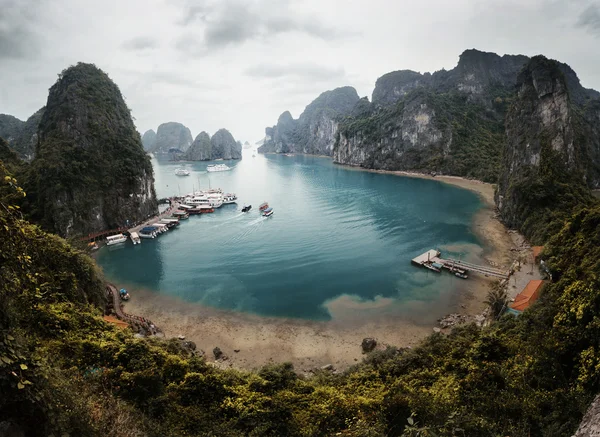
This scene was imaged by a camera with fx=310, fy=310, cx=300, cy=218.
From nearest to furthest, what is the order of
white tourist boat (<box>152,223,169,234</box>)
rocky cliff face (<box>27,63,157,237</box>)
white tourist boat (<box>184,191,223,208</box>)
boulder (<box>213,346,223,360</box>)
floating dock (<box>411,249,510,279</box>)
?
boulder (<box>213,346,223,360</box>) → floating dock (<box>411,249,510,279</box>) → rocky cliff face (<box>27,63,157,237</box>) → white tourist boat (<box>152,223,169,234</box>) → white tourist boat (<box>184,191,223,208</box>)

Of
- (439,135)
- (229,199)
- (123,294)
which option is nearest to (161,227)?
(229,199)

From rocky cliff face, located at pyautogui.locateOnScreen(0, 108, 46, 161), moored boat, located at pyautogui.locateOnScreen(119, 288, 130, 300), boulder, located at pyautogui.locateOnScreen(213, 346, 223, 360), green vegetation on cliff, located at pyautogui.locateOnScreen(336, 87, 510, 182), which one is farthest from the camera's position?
green vegetation on cliff, located at pyautogui.locateOnScreen(336, 87, 510, 182)

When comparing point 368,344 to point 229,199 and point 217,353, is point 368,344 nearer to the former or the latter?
point 217,353

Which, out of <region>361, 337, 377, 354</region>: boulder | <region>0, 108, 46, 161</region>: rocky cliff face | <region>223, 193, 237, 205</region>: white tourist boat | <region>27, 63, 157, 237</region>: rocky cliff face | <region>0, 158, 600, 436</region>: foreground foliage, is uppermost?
<region>0, 108, 46, 161</region>: rocky cliff face

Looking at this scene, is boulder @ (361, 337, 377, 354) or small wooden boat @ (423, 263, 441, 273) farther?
small wooden boat @ (423, 263, 441, 273)

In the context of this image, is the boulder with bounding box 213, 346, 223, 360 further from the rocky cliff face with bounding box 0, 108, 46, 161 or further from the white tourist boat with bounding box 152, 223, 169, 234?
the rocky cliff face with bounding box 0, 108, 46, 161

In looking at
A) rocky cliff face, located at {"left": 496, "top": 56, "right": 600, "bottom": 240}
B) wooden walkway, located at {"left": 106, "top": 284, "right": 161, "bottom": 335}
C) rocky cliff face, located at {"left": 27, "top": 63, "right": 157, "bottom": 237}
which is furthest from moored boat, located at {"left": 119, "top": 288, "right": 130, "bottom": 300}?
rocky cliff face, located at {"left": 496, "top": 56, "right": 600, "bottom": 240}
